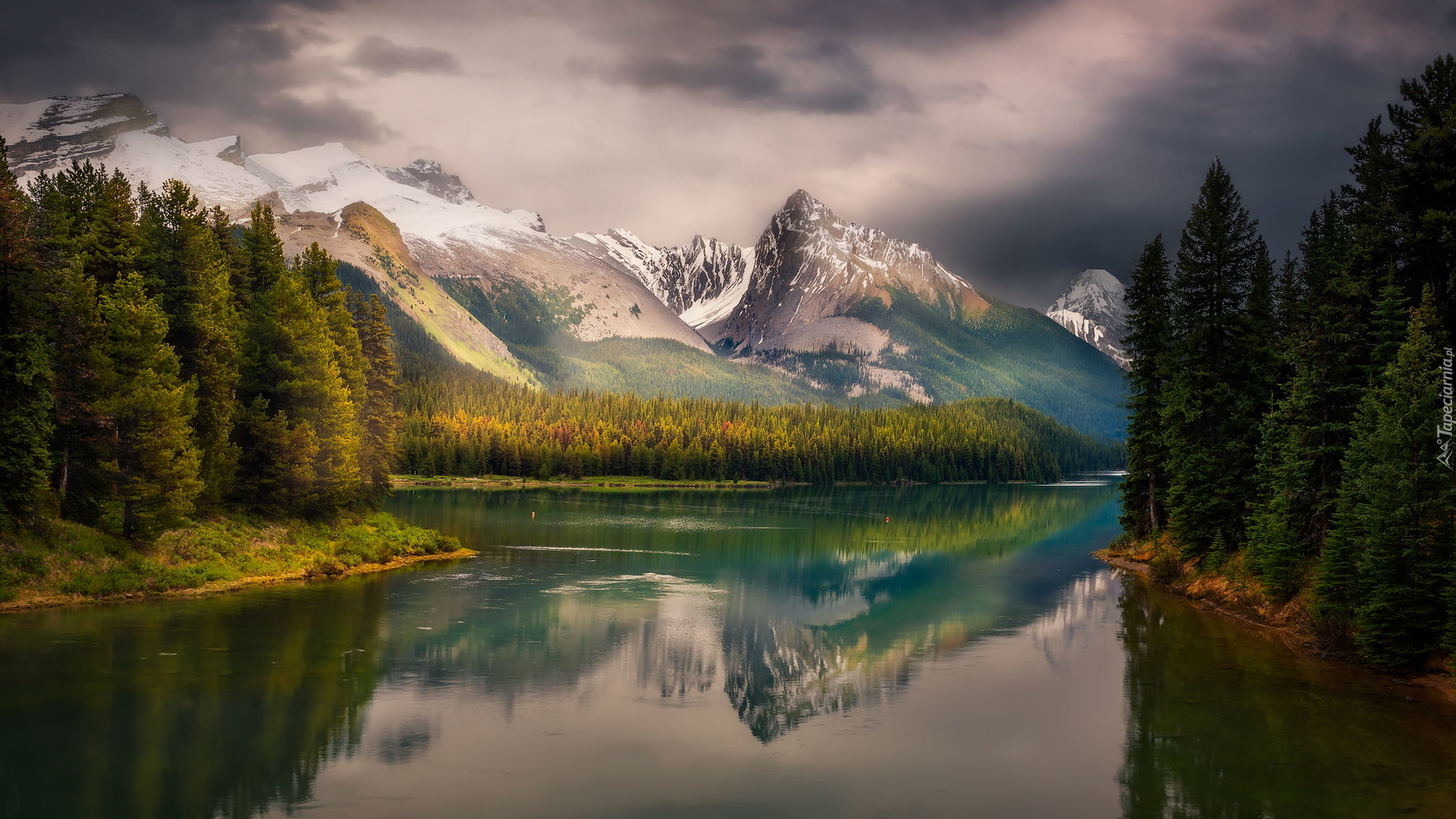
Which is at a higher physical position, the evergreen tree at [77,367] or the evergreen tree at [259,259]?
the evergreen tree at [259,259]

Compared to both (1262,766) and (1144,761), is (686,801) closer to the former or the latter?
(1144,761)

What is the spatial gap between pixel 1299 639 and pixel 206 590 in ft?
183

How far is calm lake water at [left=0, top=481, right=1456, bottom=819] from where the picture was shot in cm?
2614

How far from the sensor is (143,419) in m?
50.8

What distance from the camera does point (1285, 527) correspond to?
46.2 metres

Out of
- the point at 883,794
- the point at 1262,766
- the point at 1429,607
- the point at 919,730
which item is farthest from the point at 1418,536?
the point at 883,794

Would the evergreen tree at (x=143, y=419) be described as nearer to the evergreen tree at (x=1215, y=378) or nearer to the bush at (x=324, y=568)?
the bush at (x=324, y=568)

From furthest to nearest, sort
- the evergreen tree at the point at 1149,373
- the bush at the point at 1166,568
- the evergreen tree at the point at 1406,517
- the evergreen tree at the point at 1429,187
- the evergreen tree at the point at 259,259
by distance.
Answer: the evergreen tree at the point at 1149,373, the evergreen tree at the point at 259,259, the bush at the point at 1166,568, the evergreen tree at the point at 1429,187, the evergreen tree at the point at 1406,517

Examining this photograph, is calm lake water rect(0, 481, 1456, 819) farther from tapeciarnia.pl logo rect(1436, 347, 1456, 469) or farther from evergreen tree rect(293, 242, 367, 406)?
evergreen tree rect(293, 242, 367, 406)

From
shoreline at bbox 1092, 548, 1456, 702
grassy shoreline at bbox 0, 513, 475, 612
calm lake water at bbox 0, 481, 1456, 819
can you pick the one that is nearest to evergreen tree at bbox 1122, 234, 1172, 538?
shoreline at bbox 1092, 548, 1456, 702

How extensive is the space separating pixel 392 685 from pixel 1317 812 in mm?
30374

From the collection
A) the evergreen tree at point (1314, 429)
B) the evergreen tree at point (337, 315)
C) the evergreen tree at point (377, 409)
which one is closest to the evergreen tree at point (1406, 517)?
the evergreen tree at point (1314, 429)

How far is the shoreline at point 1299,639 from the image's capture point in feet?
117

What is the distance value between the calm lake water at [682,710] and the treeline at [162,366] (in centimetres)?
739
